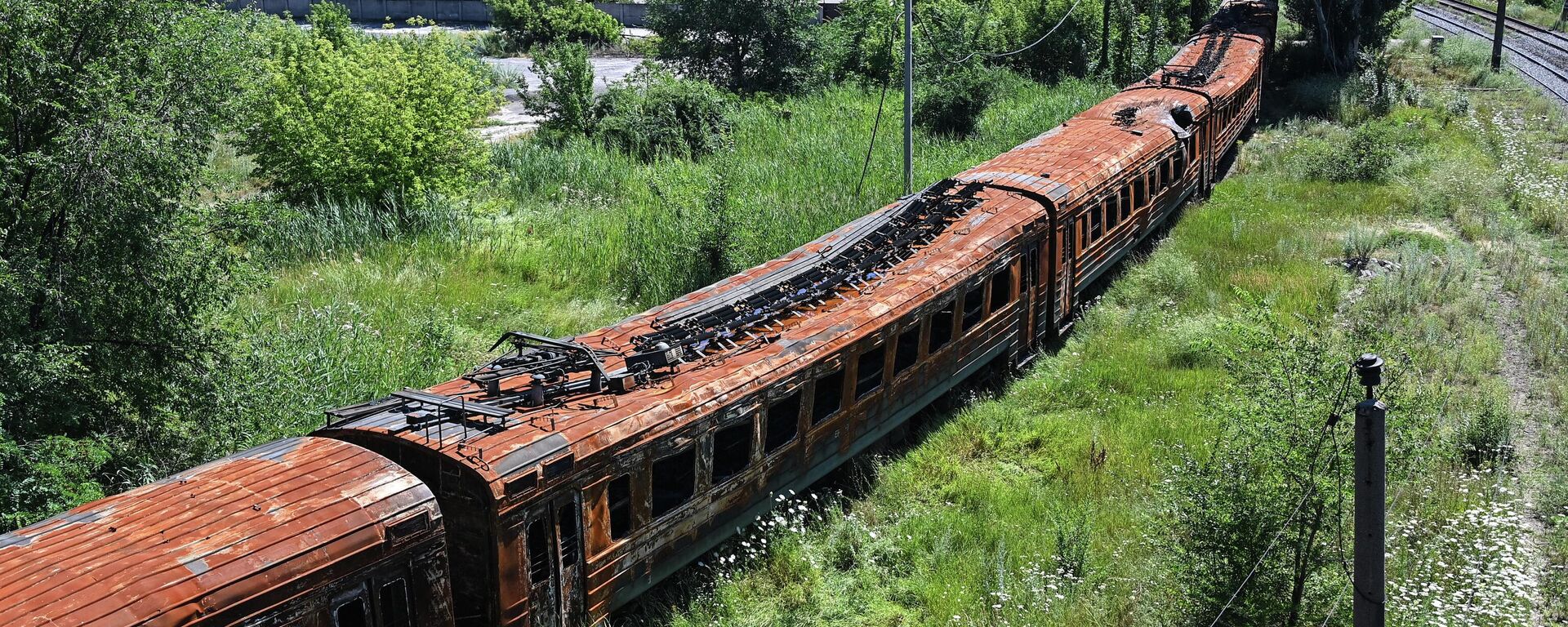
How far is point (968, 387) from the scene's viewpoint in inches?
580

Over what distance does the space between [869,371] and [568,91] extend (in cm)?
1718

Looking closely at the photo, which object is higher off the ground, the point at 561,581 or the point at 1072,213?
the point at 1072,213

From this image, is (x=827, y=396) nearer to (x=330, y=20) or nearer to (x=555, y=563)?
(x=555, y=563)

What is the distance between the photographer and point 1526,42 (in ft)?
137

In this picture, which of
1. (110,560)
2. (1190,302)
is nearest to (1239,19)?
(1190,302)

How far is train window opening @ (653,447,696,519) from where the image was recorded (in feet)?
31.5

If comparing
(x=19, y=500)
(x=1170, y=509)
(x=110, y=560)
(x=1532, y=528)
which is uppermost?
(x=110, y=560)

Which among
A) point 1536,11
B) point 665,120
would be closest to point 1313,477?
point 665,120

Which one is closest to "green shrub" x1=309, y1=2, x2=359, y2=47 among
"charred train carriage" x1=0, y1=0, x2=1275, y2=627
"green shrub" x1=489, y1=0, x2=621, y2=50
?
"green shrub" x1=489, y1=0, x2=621, y2=50

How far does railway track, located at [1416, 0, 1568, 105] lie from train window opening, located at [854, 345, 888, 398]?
28.1 meters

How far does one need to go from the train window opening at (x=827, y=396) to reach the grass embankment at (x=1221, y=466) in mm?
1023

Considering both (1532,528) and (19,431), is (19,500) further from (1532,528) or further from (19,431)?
(1532,528)

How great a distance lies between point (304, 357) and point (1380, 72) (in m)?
30.8

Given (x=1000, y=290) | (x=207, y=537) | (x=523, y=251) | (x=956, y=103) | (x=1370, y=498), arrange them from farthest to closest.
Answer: (x=956, y=103)
(x=523, y=251)
(x=1000, y=290)
(x=207, y=537)
(x=1370, y=498)
